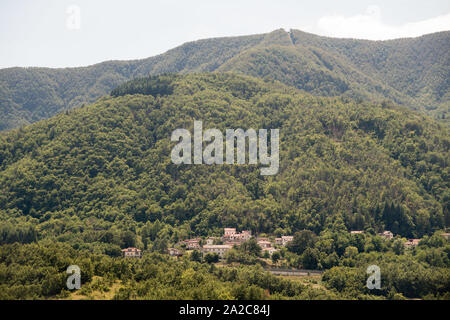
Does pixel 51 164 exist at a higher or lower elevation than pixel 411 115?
lower

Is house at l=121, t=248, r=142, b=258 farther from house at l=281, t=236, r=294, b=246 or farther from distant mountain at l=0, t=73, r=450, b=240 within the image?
house at l=281, t=236, r=294, b=246

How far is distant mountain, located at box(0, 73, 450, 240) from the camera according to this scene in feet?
294

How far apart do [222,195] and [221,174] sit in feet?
21.8

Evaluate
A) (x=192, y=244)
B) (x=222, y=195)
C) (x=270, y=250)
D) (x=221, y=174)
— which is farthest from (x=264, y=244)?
(x=221, y=174)

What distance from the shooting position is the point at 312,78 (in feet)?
630

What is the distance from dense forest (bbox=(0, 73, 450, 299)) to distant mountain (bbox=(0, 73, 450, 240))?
0.84 feet

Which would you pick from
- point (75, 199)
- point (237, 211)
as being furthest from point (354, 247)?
point (75, 199)

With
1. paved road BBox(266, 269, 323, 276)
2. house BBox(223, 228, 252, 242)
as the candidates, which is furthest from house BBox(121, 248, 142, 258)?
paved road BBox(266, 269, 323, 276)

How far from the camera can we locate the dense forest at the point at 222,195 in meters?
58.4

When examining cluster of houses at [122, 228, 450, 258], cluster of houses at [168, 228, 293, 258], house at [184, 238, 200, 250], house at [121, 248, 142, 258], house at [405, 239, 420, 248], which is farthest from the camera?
house at [184, 238, 200, 250]

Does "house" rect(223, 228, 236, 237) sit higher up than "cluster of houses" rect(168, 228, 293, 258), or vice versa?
"house" rect(223, 228, 236, 237)

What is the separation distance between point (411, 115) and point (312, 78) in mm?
77126

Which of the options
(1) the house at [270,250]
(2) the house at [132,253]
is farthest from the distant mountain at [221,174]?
(1) the house at [270,250]
